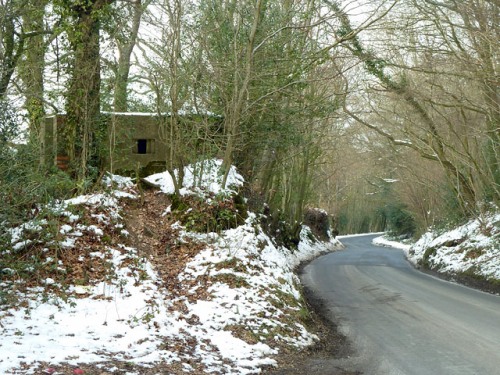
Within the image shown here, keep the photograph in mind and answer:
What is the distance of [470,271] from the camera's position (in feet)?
57.9

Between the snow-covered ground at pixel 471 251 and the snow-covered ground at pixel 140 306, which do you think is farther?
the snow-covered ground at pixel 471 251

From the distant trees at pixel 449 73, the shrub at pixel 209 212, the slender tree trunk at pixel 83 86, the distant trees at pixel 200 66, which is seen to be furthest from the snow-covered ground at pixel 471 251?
the slender tree trunk at pixel 83 86

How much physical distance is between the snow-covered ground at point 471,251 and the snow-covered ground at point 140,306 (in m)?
8.05

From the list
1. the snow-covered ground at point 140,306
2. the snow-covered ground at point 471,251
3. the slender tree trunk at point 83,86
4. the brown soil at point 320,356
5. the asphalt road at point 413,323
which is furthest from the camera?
the snow-covered ground at point 471,251

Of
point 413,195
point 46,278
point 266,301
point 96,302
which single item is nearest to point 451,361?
point 266,301

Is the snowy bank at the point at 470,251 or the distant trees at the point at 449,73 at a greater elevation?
the distant trees at the point at 449,73

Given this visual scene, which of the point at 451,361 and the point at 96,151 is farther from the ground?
the point at 96,151

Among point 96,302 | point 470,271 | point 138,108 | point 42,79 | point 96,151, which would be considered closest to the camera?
point 96,302

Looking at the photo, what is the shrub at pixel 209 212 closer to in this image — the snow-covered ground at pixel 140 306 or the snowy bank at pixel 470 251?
the snow-covered ground at pixel 140 306

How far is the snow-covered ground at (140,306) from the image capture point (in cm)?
673

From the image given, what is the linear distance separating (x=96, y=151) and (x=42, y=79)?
314 cm

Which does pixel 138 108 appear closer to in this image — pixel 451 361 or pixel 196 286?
pixel 196 286

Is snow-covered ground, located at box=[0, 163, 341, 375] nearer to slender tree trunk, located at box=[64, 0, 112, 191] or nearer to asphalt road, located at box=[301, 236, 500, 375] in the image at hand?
asphalt road, located at box=[301, 236, 500, 375]

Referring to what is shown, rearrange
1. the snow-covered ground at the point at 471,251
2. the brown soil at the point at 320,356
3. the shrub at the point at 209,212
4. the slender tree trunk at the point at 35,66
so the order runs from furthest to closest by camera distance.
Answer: the snow-covered ground at the point at 471,251, the slender tree trunk at the point at 35,66, the shrub at the point at 209,212, the brown soil at the point at 320,356
